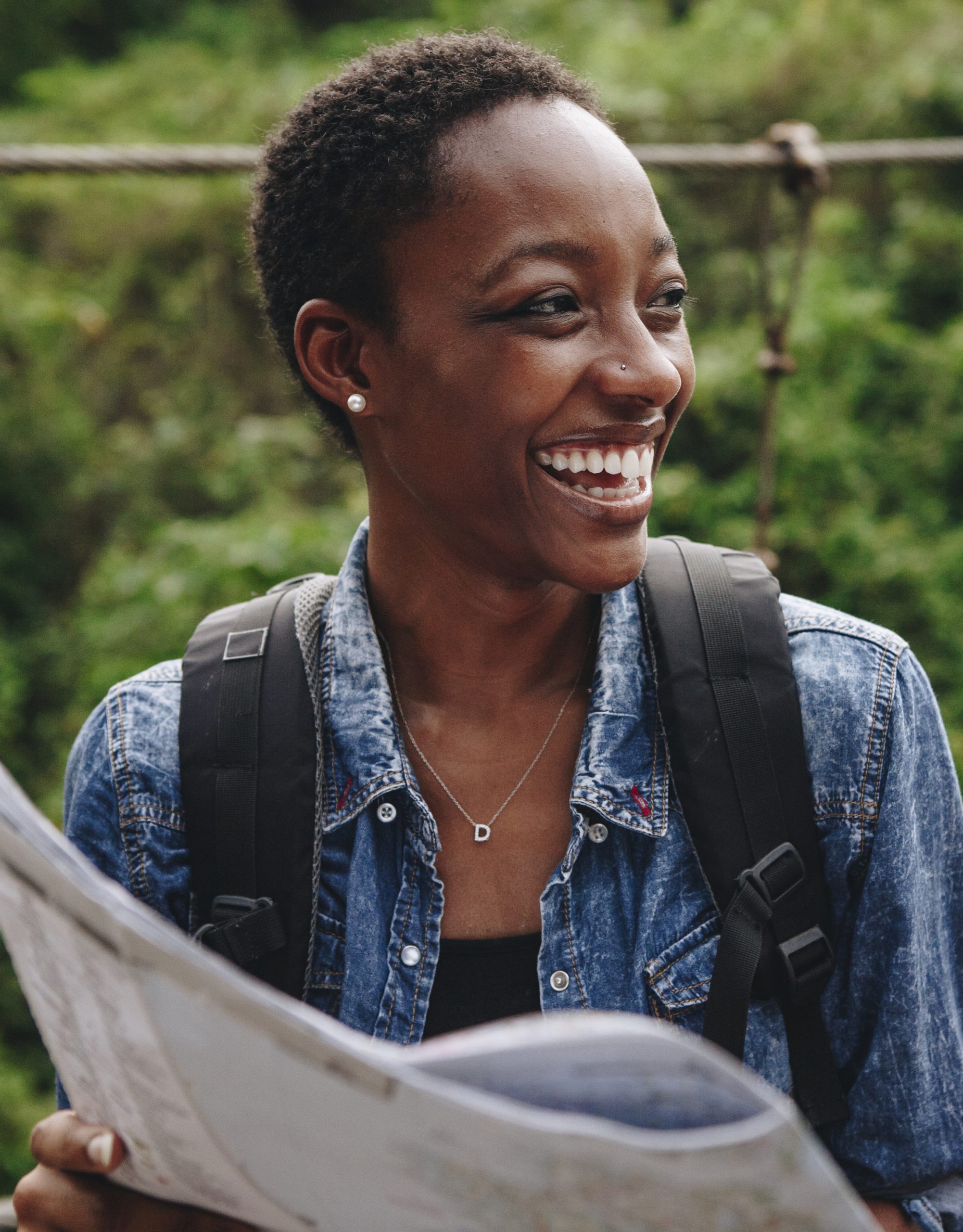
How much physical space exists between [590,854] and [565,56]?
696 cm

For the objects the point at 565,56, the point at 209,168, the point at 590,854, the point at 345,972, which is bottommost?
the point at 345,972

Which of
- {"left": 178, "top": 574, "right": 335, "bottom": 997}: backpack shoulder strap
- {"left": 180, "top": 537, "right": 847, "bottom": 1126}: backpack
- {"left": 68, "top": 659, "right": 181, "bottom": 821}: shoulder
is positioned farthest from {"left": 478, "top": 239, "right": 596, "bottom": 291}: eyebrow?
{"left": 68, "top": 659, "right": 181, "bottom": 821}: shoulder

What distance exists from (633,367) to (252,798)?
0.65 meters

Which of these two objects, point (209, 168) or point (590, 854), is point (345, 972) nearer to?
point (590, 854)

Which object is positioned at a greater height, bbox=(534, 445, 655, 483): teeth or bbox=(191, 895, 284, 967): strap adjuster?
bbox=(534, 445, 655, 483): teeth

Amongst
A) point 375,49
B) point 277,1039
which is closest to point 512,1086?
point 277,1039

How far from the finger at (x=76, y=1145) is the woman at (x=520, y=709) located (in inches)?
16.5

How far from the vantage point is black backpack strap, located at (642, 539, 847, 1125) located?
4.31 feet

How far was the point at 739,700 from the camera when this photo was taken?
1399 millimetres

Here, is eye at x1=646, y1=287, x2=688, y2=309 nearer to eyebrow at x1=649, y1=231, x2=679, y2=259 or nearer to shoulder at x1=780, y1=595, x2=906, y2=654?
eyebrow at x1=649, y1=231, x2=679, y2=259

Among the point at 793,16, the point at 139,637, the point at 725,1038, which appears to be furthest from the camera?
the point at 793,16

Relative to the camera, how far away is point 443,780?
155 cm

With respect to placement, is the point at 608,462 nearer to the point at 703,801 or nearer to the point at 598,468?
the point at 598,468

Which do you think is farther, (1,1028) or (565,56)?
(565,56)
